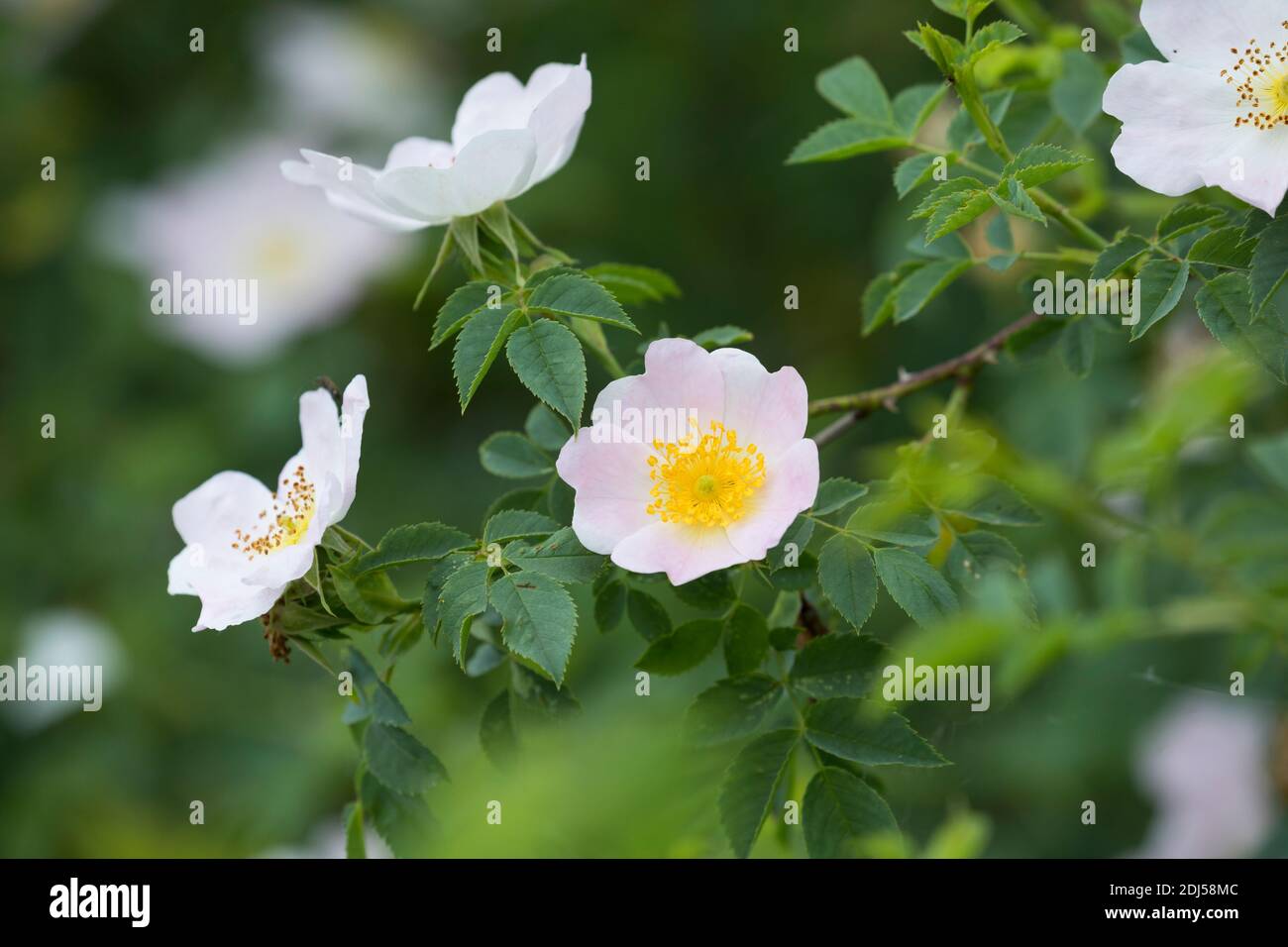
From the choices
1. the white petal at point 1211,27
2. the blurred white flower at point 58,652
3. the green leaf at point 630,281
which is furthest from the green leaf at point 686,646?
the blurred white flower at point 58,652

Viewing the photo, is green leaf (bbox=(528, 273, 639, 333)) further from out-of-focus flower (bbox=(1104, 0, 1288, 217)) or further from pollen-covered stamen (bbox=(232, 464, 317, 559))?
out-of-focus flower (bbox=(1104, 0, 1288, 217))

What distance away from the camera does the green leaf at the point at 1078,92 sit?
4.44ft

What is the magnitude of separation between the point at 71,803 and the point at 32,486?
0.68 m

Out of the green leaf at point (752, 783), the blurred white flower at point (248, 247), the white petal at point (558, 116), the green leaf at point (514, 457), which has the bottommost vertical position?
the green leaf at point (752, 783)

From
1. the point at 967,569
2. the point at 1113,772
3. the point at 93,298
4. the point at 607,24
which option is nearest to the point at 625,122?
the point at 607,24

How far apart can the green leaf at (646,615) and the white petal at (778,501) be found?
10 centimetres

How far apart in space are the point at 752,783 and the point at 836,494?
0.72 ft

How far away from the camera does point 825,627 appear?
4.02 ft

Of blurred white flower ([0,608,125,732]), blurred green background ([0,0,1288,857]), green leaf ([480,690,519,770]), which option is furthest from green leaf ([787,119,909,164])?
blurred white flower ([0,608,125,732])

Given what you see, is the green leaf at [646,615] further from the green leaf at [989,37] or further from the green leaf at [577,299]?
the green leaf at [989,37]

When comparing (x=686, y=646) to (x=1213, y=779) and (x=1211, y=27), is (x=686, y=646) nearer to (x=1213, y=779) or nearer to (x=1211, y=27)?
(x=1211, y=27)

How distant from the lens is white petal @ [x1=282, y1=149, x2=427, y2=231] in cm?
119

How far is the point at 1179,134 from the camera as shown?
1060 mm

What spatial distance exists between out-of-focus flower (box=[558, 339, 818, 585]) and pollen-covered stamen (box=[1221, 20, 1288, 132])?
0.37m
